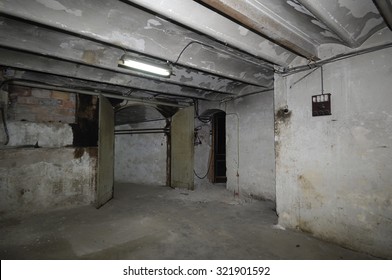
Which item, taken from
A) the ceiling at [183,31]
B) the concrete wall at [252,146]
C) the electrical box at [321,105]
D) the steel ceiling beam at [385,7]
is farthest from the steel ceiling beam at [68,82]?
the steel ceiling beam at [385,7]

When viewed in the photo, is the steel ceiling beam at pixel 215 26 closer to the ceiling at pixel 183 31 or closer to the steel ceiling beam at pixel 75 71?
the ceiling at pixel 183 31

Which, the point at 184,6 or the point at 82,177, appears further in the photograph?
the point at 82,177

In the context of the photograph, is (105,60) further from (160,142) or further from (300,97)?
(160,142)

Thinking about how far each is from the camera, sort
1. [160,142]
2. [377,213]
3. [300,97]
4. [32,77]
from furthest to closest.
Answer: [160,142], [32,77], [300,97], [377,213]

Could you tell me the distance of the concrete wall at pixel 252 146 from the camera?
505cm

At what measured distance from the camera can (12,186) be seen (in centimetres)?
392

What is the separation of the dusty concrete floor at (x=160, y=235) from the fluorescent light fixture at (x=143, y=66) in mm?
2475

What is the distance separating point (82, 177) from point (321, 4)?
4.97 meters

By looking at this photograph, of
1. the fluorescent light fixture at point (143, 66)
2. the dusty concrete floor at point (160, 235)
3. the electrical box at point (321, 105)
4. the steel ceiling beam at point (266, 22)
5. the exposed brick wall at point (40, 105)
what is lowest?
the dusty concrete floor at point (160, 235)

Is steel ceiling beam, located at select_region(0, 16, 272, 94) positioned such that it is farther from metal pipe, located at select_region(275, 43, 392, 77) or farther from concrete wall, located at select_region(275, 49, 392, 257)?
concrete wall, located at select_region(275, 49, 392, 257)

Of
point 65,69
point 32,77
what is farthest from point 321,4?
point 32,77

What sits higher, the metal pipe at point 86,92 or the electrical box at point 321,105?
the metal pipe at point 86,92

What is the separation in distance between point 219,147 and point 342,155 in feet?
14.8

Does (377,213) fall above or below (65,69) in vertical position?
below
